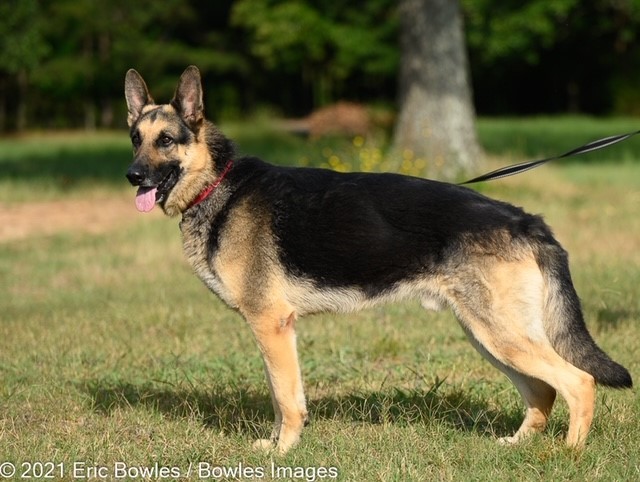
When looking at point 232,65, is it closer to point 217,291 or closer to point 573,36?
point 573,36

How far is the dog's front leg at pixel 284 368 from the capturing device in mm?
5500

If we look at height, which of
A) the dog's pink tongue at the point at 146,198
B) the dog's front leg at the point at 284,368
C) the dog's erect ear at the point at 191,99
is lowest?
the dog's front leg at the point at 284,368

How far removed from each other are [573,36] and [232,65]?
1846 centimetres

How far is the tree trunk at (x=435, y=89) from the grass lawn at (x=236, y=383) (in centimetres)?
438

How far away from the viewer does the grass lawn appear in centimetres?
523

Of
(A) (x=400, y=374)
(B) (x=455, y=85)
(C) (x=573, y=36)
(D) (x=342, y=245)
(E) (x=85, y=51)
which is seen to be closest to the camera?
(D) (x=342, y=245)

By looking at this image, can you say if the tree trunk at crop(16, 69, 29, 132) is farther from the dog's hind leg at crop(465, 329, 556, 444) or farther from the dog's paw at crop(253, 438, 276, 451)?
the dog's hind leg at crop(465, 329, 556, 444)

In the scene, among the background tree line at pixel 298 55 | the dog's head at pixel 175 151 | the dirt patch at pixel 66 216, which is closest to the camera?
the dog's head at pixel 175 151

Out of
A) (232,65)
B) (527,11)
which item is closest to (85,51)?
(232,65)

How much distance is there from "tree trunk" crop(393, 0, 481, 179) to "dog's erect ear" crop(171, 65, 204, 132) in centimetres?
1169

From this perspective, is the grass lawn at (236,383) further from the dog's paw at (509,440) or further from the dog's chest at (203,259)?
the dog's chest at (203,259)

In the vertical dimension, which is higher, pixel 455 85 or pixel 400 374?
pixel 455 85

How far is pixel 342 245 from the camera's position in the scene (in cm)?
545

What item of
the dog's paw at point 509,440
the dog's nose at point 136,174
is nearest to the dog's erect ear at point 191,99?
the dog's nose at point 136,174
